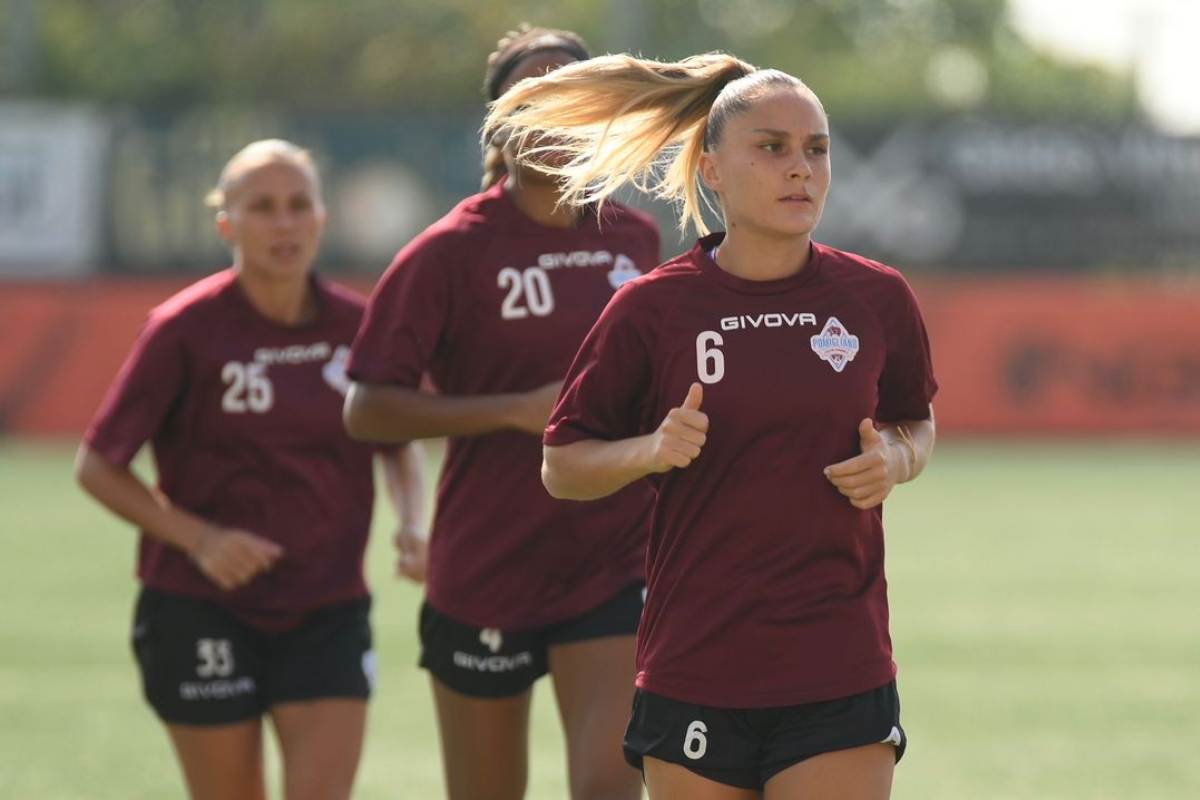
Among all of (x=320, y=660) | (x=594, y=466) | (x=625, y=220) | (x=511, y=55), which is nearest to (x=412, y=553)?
(x=320, y=660)

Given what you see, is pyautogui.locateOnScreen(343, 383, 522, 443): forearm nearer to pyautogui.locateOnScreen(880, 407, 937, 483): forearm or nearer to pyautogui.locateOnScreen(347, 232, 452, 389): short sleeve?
pyautogui.locateOnScreen(347, 232, 452, 389): short sleeve

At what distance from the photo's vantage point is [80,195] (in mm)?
27344

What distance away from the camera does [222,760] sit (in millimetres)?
6215

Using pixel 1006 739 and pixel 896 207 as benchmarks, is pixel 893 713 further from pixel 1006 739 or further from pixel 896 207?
pixel 896 207

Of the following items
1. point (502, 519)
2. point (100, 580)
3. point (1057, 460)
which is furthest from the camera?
point (1057, 460)

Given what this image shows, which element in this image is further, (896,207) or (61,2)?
(61,2)

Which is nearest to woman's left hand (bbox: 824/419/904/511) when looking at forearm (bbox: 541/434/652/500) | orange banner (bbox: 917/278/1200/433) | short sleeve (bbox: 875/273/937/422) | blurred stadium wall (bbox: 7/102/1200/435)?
short sleeve (bbox: 875/273/937/422)

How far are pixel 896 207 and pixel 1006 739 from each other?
1984 centimetres

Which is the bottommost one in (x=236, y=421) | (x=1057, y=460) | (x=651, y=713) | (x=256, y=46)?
(x=1057, y=460)

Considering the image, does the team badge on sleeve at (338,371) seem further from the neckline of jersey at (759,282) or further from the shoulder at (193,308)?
the neckline of jersey at (759,282)

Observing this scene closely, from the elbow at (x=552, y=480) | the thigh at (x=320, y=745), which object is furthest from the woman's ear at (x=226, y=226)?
the elbow at (x=552, y=480)

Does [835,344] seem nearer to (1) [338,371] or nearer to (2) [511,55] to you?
(2) [511,55]

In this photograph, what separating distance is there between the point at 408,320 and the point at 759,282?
4.73 feet

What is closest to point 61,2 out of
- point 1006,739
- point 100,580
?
point 100,580
